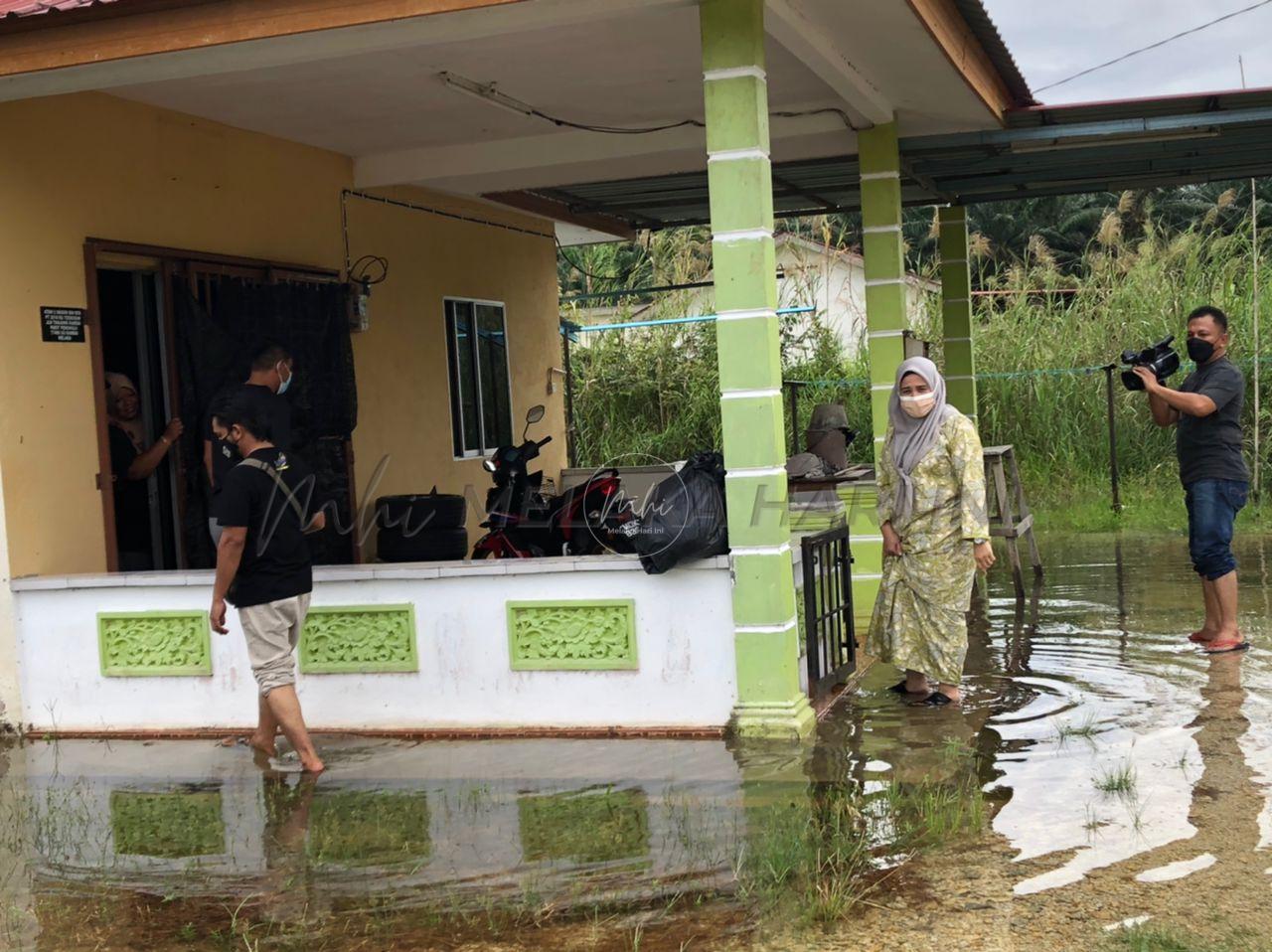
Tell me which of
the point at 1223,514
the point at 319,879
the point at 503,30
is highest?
the point at 503,30

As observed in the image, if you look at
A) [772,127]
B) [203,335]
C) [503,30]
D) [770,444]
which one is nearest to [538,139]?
[772,127]

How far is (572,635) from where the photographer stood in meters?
6.24

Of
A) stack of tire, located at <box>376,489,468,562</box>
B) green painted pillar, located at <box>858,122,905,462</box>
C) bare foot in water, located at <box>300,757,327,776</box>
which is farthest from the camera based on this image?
stack of tire, located at <box>376,489,468,562</box>

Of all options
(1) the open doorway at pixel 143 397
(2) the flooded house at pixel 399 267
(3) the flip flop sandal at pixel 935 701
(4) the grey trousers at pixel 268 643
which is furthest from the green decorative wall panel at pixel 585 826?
(1) the open doorway at pixel 143 397

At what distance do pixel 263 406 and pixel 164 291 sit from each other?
6.51ft

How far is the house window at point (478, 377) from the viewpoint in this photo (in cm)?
1116

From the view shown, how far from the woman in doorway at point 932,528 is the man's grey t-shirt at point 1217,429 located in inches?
63.9

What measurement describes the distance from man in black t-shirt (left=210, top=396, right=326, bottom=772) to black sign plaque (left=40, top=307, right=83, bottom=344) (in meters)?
1.55

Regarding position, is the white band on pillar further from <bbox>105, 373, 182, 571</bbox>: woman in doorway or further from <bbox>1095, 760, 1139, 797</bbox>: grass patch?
<bbox>105, 373, 182, 571</bbox>: woman in doorway

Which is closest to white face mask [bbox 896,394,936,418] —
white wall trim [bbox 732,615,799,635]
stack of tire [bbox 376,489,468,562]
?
→ white wall trim [bbox 732,615,799,635]

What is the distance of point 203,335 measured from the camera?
7977 mm

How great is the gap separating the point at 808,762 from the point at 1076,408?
1007cm

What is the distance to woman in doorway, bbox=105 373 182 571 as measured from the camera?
7348 millimetres

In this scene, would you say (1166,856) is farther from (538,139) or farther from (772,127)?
(538,139)
